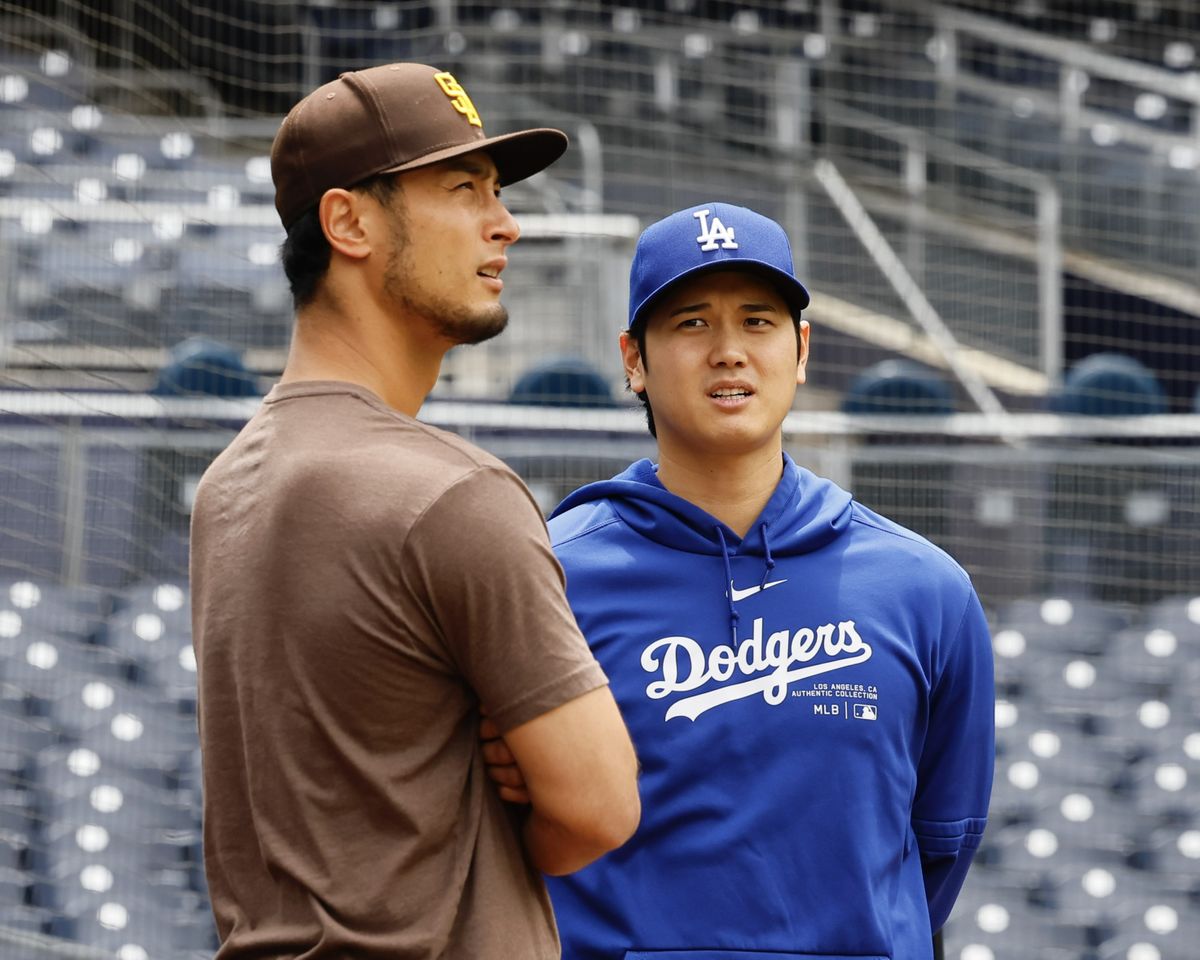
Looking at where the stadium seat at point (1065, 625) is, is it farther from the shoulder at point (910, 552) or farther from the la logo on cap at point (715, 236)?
the la logo on cap at point (715, 236)

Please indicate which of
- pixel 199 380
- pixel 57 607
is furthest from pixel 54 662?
pixel 199 380

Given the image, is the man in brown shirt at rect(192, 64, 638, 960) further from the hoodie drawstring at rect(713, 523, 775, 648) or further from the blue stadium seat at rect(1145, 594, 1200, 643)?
the blue stadium seat at rect(1145, 594, 1200, 643)

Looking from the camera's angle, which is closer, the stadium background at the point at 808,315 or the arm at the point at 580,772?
the arm at the point at 580,772

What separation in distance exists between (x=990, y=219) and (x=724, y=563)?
4915mm

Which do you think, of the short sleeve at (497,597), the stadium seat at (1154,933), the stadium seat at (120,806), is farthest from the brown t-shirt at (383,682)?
the stadium seat at (1154,933)

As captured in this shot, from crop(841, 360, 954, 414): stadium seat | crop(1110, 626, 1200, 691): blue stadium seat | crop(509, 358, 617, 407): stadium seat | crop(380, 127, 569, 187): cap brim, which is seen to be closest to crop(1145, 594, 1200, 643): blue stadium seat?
crop(1110, 626, 1200, 691): blue stadium seat

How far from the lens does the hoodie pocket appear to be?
57.3 inches

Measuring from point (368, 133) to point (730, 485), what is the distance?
0.60 metres

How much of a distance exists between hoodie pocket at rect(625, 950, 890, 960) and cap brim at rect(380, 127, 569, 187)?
0.74m

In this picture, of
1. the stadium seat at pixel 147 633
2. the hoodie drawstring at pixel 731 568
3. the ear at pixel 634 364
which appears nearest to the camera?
the hoodie drawstring at pixel 731 568

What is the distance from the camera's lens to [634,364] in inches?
65.7

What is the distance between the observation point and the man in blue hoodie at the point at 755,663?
1475 mm

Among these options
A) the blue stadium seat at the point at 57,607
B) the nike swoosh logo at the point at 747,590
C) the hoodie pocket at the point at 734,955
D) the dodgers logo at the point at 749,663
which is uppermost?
the nike swoosh logo at the point at 747,590

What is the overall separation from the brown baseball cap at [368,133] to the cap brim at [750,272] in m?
0.33
